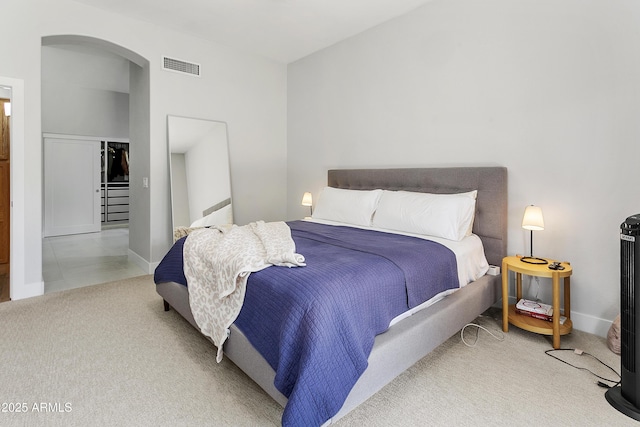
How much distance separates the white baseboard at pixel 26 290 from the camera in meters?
3.13

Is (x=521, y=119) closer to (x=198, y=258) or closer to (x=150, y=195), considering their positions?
(x=198, y=258)

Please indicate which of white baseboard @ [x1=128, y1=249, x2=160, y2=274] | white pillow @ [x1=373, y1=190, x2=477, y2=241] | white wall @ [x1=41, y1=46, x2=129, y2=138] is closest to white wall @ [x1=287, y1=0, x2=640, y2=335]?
white pillow @ [x1=373, y1=190, x2=477, y2=241]

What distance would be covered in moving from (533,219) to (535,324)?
0.76 metres

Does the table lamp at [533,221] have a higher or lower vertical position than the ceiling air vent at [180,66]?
lower

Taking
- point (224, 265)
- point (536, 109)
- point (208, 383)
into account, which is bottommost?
point (208, 383)

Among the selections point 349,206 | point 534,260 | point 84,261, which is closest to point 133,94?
point 84,261

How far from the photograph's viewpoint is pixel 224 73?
4.46 metres

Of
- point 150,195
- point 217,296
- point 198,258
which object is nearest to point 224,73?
point 150,195

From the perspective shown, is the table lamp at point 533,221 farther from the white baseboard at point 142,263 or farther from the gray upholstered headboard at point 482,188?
the white baseboard at point 142,263

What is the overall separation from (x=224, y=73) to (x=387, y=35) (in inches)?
84.9

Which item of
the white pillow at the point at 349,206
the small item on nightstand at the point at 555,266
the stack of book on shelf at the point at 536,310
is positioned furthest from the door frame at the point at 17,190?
the small item on nightstand at the point at 555,266

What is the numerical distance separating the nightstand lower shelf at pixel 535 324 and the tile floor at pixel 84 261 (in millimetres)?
3903

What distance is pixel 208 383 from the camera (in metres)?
1.88

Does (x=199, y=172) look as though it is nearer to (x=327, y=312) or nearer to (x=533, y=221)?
(x=327, y=312)
